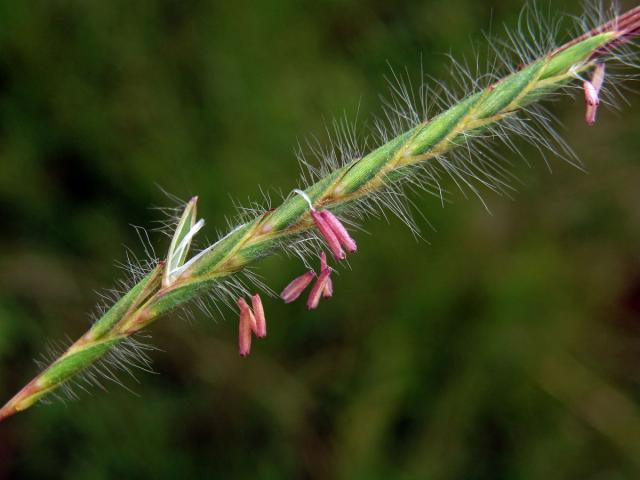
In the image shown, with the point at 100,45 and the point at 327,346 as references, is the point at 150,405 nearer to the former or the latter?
the point at 327,346

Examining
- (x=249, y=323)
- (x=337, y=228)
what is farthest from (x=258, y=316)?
(x=337, y=228)

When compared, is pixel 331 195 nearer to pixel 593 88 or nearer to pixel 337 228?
pixel 337 228

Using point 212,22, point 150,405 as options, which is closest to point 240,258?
point 150,405

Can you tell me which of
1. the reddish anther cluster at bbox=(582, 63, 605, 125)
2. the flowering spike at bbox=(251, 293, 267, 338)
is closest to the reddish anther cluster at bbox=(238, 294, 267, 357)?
the flowering spike at bbox=(251, 293, 267, 338)

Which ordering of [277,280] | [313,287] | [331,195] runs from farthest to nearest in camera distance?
1. [277,280]
2. [313,287]
3. [331,195]

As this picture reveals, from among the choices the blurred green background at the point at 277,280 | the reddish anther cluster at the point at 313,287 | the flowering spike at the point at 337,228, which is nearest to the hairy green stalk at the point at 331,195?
the flowering spike at the point at 337,228

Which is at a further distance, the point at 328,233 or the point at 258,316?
the point at 258,316

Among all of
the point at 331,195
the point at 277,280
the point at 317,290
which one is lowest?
the point at 277,280
